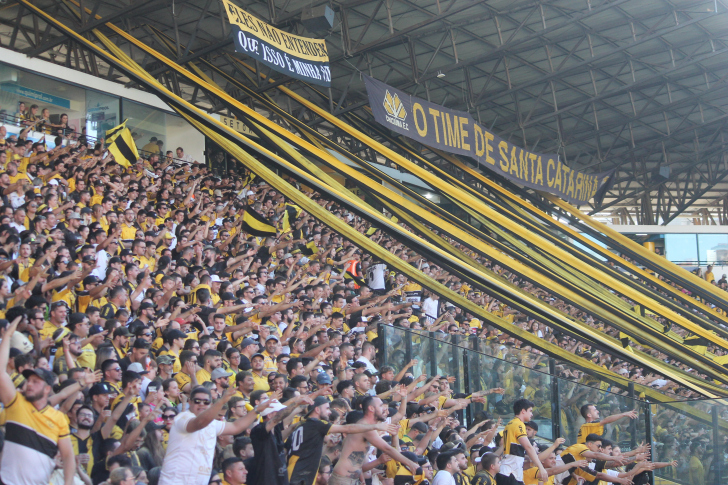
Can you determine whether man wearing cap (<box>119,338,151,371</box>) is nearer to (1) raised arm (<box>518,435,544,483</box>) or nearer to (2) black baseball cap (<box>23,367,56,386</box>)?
(2) black baseball cap (<box>23,367,56,386</box>)

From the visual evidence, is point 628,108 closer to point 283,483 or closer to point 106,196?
point 106,196

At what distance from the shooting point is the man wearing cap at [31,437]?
14.1 feet

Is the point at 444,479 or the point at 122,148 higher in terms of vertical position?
the point at 122,148

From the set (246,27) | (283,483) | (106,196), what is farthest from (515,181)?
(283,483)

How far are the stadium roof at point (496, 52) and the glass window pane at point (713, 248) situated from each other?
4.71m

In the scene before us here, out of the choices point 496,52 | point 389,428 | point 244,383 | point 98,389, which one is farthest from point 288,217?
point 389,428

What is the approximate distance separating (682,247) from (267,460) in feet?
94.0

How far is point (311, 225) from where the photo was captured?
16719 mm

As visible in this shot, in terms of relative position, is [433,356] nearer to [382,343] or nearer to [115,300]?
[382,343]

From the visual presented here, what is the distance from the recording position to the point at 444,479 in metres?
5.87

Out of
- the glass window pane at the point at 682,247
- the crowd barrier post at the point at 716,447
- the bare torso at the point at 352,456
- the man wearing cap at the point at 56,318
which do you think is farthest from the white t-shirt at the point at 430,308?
the glass window pane at the point at 682,247

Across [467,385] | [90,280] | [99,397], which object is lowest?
[467,385]

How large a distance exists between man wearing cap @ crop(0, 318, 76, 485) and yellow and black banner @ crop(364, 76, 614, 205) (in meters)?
11.7

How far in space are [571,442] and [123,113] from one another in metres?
13.9
